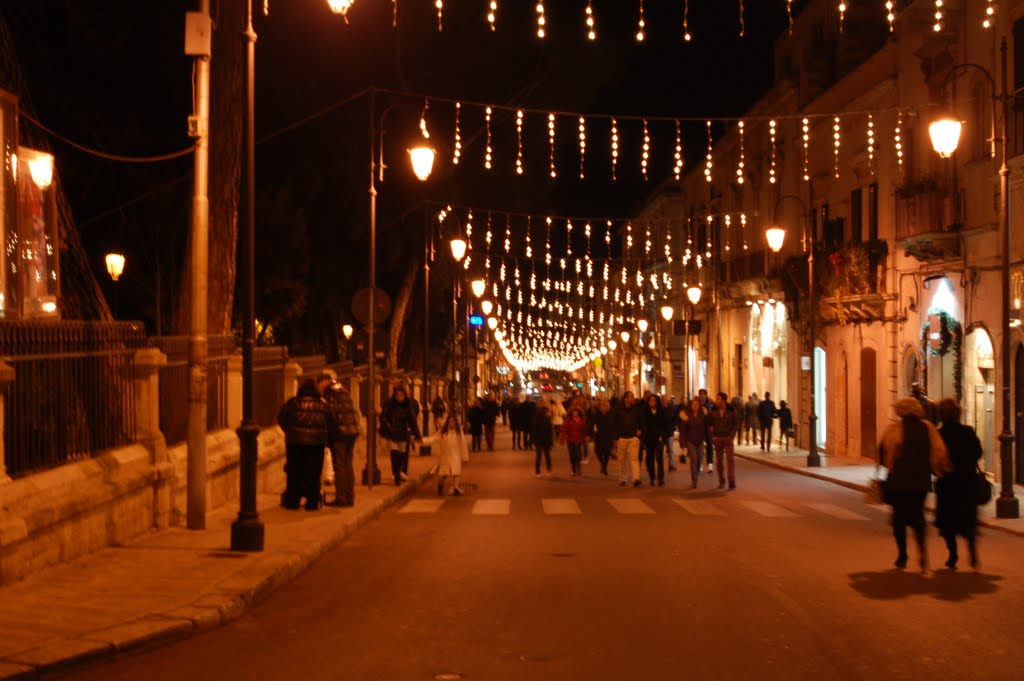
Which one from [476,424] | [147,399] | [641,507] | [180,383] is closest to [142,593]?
[147,399]

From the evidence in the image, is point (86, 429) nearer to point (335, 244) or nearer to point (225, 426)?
point (225, 426)

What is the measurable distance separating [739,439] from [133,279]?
2068 centimetres

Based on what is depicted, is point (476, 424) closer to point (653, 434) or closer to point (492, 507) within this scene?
point (653, 434)

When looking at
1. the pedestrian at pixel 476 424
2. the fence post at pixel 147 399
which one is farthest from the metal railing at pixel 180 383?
the pedestrian at pixel 476 424

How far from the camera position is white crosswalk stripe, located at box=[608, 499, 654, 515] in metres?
20.0

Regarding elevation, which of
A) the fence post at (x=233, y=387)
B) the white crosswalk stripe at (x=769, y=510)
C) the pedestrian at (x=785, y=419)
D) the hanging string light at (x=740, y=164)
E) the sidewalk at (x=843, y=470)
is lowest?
the sidewalk at (x=843, y=470)

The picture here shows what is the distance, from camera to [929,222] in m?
28.4

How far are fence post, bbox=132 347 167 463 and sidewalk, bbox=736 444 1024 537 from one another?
383 inches

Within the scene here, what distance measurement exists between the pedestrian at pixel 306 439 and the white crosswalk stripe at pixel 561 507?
3494 mm

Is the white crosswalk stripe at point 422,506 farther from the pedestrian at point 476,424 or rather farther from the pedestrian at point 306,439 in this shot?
the pedestrian at point 476,424

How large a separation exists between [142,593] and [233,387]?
9.53 metres

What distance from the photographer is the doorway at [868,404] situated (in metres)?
34.3

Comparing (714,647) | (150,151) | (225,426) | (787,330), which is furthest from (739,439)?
(714,647)

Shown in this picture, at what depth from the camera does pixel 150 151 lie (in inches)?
1126
